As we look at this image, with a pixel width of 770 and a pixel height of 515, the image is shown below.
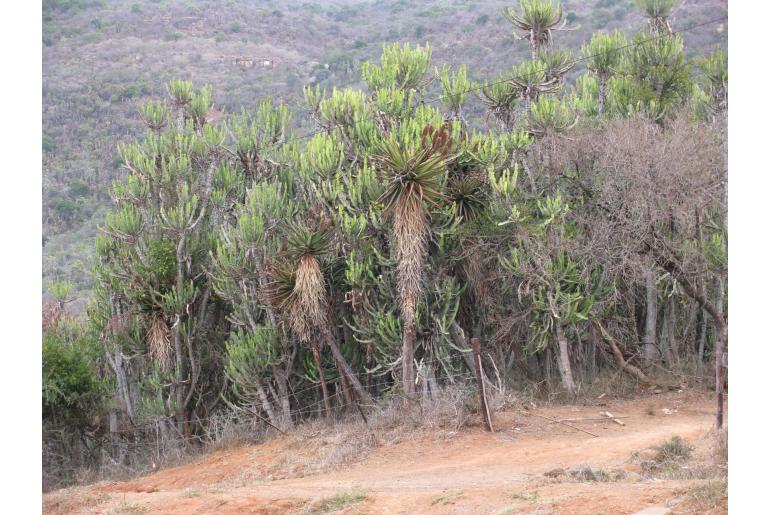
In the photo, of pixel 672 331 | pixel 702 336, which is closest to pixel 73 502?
pixel 672 331

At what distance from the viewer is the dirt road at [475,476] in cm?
909

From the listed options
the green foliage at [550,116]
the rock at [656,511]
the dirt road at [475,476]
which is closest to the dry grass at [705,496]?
the dirt road at [475,476]

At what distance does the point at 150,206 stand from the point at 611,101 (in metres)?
11.1

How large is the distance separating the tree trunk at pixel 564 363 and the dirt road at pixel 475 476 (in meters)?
0.85

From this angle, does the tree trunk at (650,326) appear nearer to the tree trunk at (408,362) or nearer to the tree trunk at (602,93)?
the tree trunk at (602,93)

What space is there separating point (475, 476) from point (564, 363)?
18.6 ft

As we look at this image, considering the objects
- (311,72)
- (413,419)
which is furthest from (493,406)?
(311,72)

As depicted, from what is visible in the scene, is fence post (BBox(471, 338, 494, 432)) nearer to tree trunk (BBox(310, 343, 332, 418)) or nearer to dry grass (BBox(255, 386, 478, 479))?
dry grass (BBox(255, 386, 478, 479))

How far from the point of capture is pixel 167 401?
63.7ft

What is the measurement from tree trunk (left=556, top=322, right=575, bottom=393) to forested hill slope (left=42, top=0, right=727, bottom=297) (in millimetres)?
18717

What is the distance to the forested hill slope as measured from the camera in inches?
1484

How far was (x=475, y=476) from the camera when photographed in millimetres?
11805

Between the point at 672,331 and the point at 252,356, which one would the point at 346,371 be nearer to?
the point at 252,356
